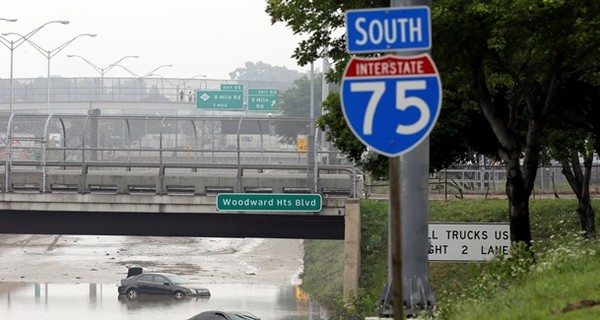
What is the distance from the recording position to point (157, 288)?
53.2 meters

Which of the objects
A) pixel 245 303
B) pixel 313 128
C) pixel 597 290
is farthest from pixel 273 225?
pixel 597 290

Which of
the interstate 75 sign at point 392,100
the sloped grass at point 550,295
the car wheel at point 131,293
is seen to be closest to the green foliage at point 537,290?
the sloped grass at point 550,295

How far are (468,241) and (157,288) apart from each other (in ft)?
124

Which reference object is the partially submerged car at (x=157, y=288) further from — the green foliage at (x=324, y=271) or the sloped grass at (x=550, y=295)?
the sloped grass at (x=550, y=295)

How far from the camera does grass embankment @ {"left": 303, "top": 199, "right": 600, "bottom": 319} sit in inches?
472

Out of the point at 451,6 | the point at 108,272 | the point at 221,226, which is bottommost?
the point at 108,272

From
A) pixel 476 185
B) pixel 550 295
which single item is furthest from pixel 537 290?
pixel 476 185

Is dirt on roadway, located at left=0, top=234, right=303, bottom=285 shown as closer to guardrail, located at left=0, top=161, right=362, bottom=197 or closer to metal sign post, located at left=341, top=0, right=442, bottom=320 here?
guardrail, located at left=0, top=161, right=362, bottom=197

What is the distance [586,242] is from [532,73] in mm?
3402

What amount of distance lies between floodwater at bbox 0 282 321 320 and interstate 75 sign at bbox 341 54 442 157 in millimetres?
33721

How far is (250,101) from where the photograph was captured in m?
114

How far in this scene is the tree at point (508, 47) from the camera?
766 inches

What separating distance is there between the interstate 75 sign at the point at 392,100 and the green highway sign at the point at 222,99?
103 m

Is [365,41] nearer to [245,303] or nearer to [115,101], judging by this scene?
[245,303]
